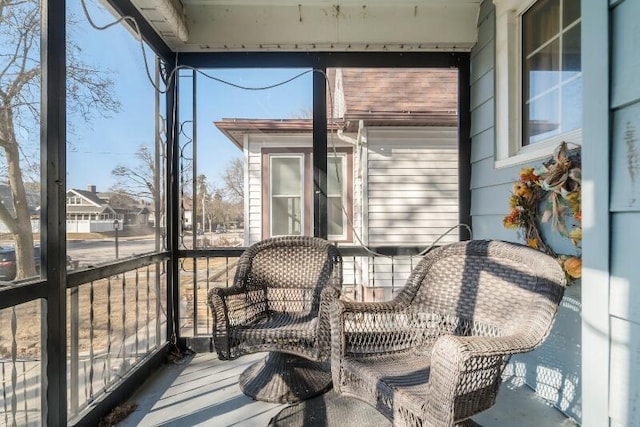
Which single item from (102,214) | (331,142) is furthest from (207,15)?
(102,214)

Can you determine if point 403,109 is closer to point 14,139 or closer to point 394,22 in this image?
point 394,22

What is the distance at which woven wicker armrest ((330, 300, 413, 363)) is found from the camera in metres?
1.60

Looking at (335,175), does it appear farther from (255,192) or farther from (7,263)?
(7,263)

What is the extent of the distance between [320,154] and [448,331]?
1.61 m

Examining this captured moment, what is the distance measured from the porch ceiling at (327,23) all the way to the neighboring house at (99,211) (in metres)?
1.36

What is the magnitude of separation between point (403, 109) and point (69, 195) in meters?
3.02

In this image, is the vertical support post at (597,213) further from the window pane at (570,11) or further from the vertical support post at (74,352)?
the vertical support post at (74,352)

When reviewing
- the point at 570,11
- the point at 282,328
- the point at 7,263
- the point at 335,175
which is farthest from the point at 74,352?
the point at 570,11

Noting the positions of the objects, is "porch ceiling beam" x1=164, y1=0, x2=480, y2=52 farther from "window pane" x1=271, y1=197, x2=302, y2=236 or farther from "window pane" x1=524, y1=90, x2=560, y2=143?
"window pane" x1=271, y1=197, x2=302, y2=236

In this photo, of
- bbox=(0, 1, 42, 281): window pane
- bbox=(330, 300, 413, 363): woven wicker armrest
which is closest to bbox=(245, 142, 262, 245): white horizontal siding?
bbox=(330, 300, 413, 363): woven wicker armrest

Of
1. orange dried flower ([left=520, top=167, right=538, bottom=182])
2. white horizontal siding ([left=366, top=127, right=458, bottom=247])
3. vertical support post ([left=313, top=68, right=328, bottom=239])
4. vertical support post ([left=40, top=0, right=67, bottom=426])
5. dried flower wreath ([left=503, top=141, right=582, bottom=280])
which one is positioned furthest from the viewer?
white horizontal siding ([left=366, top=127, right=458, bottom=247])

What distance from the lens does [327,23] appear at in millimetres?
2641

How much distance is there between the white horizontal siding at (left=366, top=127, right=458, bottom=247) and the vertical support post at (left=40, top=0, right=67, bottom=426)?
2.83 m

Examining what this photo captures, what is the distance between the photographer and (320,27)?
2639 millimetres
